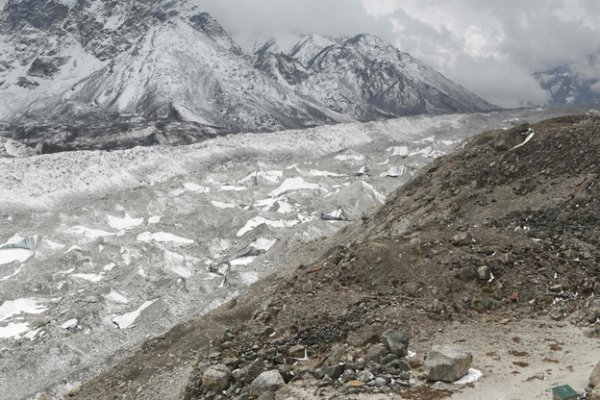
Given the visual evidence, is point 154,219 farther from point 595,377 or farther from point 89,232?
point 595,377

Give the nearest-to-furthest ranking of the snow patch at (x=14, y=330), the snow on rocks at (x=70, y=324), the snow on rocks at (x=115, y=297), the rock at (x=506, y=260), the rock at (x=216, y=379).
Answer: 1. the rock at (x=216, y=379)
2. the rock at (x=506, y=260)
3. the snow on rocks at (x=70, y=324)
4. the snow patch at (x=14, y=330)
5. the snow on rocks at (x=115, y=297)

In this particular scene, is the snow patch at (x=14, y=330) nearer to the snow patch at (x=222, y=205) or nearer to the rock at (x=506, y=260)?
the rock at (x=506, y=260)

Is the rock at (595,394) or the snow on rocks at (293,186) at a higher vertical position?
the rock at (595,394)

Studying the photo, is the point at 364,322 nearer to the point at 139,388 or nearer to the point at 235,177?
the point at 139,388

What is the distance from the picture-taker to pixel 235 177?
369ft

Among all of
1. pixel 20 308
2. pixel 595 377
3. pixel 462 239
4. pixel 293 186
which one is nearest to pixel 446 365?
pixel 595 377

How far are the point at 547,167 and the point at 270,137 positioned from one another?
14739cm

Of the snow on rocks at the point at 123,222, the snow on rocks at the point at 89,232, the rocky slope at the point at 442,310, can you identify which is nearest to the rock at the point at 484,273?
the rocky slope at the point at 442,310

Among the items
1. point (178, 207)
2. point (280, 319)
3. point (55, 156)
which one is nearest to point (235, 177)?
point (178, 207)

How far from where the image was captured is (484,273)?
51.8 feet

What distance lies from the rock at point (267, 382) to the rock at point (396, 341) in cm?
240

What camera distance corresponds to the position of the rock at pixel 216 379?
1288 cm

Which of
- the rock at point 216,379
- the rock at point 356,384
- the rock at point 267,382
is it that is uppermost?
the rock at point 356,384

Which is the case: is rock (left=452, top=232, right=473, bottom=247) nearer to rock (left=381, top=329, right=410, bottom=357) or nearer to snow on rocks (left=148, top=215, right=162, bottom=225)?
rock (left=381, top=329, right=410, bottom=357)
